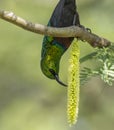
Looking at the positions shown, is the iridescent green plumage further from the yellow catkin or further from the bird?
the yellow catkin

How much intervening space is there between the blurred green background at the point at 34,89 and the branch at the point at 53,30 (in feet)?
10.7

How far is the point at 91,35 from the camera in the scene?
1253 mm

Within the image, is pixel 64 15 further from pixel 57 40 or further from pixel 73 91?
pixel 73 91

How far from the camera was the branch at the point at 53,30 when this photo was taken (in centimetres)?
109

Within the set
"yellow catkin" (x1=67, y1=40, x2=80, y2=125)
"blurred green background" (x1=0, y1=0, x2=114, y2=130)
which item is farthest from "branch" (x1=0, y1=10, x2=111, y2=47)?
"blurred green background" (x1=0, y1=0, x2=114, y2=130)

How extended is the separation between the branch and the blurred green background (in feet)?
10.7

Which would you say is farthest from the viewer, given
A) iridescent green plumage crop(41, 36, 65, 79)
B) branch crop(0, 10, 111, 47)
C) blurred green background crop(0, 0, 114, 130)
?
blurred green background crop(0, 0, 114, 130)

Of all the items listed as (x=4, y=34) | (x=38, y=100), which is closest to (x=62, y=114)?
(x=38, y=100)

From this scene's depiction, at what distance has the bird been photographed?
62.9 inches

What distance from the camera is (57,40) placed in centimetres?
178

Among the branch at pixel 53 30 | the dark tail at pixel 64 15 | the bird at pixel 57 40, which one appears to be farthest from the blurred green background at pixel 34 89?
the branch at pixel 53 30

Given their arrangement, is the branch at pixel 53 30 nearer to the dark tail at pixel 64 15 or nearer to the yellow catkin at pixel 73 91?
the yellow catkin at pixel 73 91

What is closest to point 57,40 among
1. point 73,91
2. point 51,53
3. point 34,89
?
point 51,53

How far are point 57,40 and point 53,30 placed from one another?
0.65 metres
